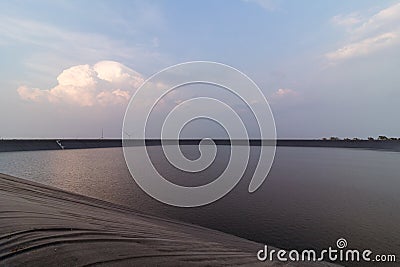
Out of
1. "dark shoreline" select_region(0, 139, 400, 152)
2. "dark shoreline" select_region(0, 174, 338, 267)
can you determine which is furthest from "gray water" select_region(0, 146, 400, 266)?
"dark shoreline" select_region(0, 139, 400, 152)

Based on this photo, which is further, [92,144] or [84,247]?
[92,144]

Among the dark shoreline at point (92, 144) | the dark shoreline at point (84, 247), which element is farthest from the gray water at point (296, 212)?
the dark shoreline at point (92, 144)

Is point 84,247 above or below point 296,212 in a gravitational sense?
above

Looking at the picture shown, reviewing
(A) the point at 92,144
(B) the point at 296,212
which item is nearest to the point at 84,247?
(B) the point at 296,212

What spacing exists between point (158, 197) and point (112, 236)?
31.5 feet

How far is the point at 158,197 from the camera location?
47.3 ft

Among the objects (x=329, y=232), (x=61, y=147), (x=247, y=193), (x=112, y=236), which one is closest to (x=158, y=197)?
(x=247, y=193)

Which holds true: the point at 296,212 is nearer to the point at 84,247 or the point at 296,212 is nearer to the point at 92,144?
→ the point at 84,247

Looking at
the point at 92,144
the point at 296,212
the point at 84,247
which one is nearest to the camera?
the point at 84,247

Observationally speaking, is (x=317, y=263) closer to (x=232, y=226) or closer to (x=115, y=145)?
(x=232, y=226)

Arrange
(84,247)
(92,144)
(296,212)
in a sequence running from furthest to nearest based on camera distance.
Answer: (92,144), (296,212), (84,247)

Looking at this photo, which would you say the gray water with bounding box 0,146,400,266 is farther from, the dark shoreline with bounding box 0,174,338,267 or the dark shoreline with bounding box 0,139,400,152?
the dark shoreline with bounding box 0,139,400,152

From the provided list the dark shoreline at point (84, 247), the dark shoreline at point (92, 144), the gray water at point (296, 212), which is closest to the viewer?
the dark shoreline at point (84, 247)

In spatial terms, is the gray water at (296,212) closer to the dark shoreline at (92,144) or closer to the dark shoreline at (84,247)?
the dark shoreline at (84,247)
